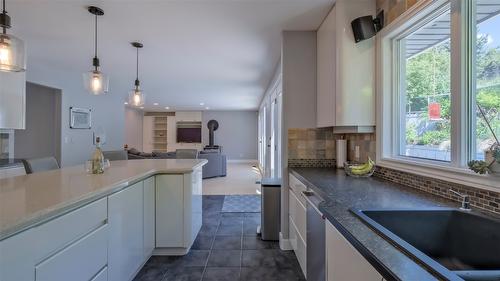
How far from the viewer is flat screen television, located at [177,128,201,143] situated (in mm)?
11539

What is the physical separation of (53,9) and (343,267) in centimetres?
309

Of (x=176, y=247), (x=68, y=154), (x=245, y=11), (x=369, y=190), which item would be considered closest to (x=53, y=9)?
(x=245, y=11)

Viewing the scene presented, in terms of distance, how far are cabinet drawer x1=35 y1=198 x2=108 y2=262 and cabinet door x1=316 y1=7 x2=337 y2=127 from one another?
189 cm

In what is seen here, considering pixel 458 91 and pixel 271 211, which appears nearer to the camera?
pixel 458 91

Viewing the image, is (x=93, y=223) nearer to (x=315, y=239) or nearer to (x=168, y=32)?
(x=315, y=239)

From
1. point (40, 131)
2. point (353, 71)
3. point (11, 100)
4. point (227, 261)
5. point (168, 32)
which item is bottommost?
point (227, 261)

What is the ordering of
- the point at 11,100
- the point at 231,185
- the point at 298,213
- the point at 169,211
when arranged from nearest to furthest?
1. the point at 298,213
2. the point at 169,211
3. the point at 11,100
4. the point at 231,185

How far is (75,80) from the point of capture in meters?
5.24

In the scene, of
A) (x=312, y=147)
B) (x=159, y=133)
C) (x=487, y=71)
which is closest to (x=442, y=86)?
(x=487, y=71)

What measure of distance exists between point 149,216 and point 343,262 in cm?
189

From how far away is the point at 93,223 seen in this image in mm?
1463

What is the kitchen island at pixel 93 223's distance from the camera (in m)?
1.00

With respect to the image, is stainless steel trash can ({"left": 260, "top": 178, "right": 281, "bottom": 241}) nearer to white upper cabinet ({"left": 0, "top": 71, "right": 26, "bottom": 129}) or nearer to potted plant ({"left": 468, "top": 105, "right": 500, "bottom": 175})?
potted plant ({"left": 468, "top": 105, "right": 500, "bottom": 175})

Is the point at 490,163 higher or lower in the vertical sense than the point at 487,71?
lower
